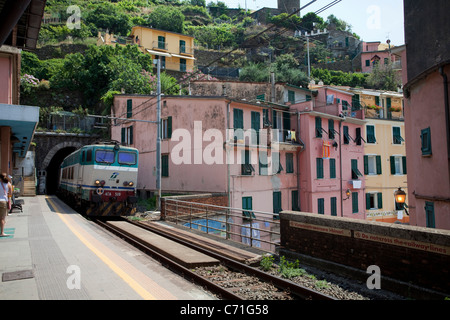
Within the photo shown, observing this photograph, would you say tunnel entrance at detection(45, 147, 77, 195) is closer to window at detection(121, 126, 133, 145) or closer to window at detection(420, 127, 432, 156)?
window at detection(121, 126, 133, 145)

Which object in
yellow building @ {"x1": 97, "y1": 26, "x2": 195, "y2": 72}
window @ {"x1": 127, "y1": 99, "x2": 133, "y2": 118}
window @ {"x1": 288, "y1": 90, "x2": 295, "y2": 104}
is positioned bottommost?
window @ {"x1": 127, "y1": 99, "x2": 133, "y2": 118}

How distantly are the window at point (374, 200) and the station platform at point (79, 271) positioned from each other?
2249 centimetres

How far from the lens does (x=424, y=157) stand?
1018 cm

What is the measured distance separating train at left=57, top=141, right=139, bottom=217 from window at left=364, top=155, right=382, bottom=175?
63.0 ft

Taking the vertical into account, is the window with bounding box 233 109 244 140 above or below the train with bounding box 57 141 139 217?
above

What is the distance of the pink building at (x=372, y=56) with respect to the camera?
54475mm

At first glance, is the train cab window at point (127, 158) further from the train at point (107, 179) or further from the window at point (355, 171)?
the window at point (355, 171)

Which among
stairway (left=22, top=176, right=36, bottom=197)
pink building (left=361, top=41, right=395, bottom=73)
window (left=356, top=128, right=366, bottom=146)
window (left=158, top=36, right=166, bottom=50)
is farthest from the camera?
pink building (left=361, top=41, right=395, bottom=73)

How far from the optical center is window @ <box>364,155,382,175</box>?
27125 millimetres

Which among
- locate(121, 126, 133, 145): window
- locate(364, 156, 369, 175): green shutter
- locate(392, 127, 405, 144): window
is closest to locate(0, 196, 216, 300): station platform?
locate(121, 126, 133, 145): window

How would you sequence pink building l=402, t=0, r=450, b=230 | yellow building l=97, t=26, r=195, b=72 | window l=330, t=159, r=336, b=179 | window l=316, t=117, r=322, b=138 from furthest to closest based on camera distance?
yellow building l=97, t=26, r=195, b=72 < window l=330, t=159, r=336, b=179 < window l=316, t=117, r=322, b=138 < pink building l=402, t=0, r=450, b=230

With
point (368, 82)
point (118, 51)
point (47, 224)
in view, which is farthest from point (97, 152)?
point (368, 82)
